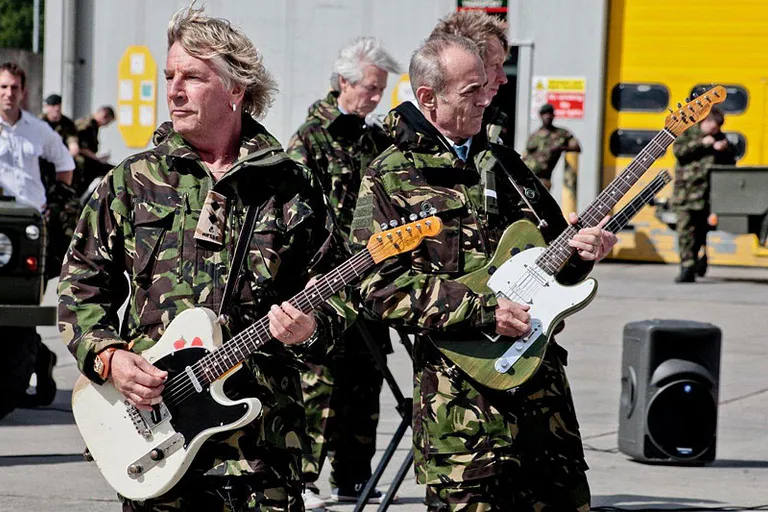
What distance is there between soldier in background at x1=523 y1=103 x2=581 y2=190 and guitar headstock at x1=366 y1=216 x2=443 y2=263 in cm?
1556

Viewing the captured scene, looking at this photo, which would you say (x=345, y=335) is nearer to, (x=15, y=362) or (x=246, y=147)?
(x=15, y=362)

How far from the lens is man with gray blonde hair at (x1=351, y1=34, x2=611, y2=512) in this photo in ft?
14.0

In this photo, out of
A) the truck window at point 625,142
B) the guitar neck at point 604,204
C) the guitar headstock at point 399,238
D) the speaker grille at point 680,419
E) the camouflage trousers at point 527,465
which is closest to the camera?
the guitar headstock at point 399,238

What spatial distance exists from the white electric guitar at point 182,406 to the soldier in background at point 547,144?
51.7ft

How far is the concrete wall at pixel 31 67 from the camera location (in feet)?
115

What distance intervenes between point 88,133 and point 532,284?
15.9 metres

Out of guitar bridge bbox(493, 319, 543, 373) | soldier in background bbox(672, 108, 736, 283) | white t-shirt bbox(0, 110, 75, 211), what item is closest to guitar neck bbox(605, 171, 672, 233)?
guitar bridge bbox(493, 319, 543, 373)

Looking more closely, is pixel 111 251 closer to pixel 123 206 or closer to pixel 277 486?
pixel 123 206

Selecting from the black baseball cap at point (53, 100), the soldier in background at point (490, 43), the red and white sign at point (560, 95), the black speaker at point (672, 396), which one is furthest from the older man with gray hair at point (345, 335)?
the red and white sign at point (560, 95)

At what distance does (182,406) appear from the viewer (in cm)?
368

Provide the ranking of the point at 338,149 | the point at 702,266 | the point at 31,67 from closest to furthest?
1. the point at 338,149
2. the point at 702,266
3. the point at 31,67

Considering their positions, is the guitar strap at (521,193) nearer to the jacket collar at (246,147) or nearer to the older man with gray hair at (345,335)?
the jacket collar at (246,147)

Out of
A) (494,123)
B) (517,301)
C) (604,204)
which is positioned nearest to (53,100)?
(494,123)

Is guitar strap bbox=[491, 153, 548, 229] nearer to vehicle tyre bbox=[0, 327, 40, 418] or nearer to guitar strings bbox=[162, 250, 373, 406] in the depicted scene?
guitar strings bbox=[162, 250, 373, 406]
